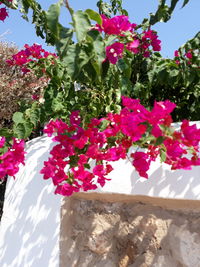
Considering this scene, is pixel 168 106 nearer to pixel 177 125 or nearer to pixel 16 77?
pixel 177 125

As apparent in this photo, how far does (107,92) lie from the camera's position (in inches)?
90.3

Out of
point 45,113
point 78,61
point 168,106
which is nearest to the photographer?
point 78,61

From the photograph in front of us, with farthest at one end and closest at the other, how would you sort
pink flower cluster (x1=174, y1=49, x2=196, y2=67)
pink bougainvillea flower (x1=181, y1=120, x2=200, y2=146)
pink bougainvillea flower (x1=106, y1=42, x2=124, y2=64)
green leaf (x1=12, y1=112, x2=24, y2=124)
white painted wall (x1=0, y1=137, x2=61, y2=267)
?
pink flower cluster (x1=174, y1=49, x2=196, y2=67), green leaf (x1=12, y1=112, x2=24, y2=124), white painted wall (x1=0, y1=137, x2=61, y2=267), pink bougainvillea flower (x1=106, y1=42, x2=124, y2=64), pink bougainvillea flower (x1=181, y1=120, x2=200, y2=146)

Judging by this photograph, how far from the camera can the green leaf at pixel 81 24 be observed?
→ 0.98 m

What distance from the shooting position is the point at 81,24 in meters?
1.00

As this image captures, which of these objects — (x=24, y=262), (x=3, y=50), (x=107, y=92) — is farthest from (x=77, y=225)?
(x=3, y=50)

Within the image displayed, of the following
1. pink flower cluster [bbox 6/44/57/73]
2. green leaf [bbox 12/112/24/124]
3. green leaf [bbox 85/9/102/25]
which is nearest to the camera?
green leaf [bbox 85/9/102/25]

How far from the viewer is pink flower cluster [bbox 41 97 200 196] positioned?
3.82ft

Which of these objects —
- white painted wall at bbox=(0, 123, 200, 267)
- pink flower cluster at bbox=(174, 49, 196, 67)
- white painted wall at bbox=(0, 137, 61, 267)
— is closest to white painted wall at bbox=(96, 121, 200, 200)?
white painted wall at bbox=(0, 123, 200, 267)

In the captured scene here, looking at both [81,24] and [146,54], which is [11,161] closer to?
[81,24]

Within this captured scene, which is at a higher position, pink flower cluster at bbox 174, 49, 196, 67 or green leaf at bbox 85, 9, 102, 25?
pink flower cluster at bbox 174, 49, 196, 67

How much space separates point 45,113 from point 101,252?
95 centimetres

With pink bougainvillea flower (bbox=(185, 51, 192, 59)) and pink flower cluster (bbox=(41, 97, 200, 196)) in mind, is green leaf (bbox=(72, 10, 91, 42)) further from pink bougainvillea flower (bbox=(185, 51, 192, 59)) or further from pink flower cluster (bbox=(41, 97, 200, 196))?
pink bougainvillea flower (bbox=(185, 51, 192, 59))

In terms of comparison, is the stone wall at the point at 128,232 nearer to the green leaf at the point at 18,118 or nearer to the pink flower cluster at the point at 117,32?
the green leaf at the point at 18,118
